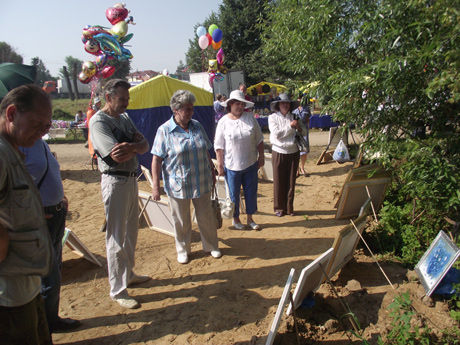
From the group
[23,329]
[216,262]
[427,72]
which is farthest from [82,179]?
[427,72]

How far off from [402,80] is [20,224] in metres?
3.16

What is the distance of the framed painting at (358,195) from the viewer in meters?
4.52

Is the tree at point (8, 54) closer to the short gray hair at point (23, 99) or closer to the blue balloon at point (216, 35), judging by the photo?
the blue balloon at point (216, 35)

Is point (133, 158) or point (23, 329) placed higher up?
point (133, 158)

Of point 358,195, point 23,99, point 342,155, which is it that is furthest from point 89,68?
point 23,99

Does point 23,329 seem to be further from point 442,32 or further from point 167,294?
point 442,32

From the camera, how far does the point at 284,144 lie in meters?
5.05

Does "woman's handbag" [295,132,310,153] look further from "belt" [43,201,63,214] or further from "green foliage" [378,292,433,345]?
"belt" [43,201,63,214]

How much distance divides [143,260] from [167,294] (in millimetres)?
907

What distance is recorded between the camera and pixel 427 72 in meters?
2.82

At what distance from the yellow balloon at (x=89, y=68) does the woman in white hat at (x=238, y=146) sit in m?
6.57

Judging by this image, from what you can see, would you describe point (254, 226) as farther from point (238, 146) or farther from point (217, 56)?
point (217, 56)

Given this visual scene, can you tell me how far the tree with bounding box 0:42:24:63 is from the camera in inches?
1779

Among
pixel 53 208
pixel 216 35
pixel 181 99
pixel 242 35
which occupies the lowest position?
pixel 53 208
